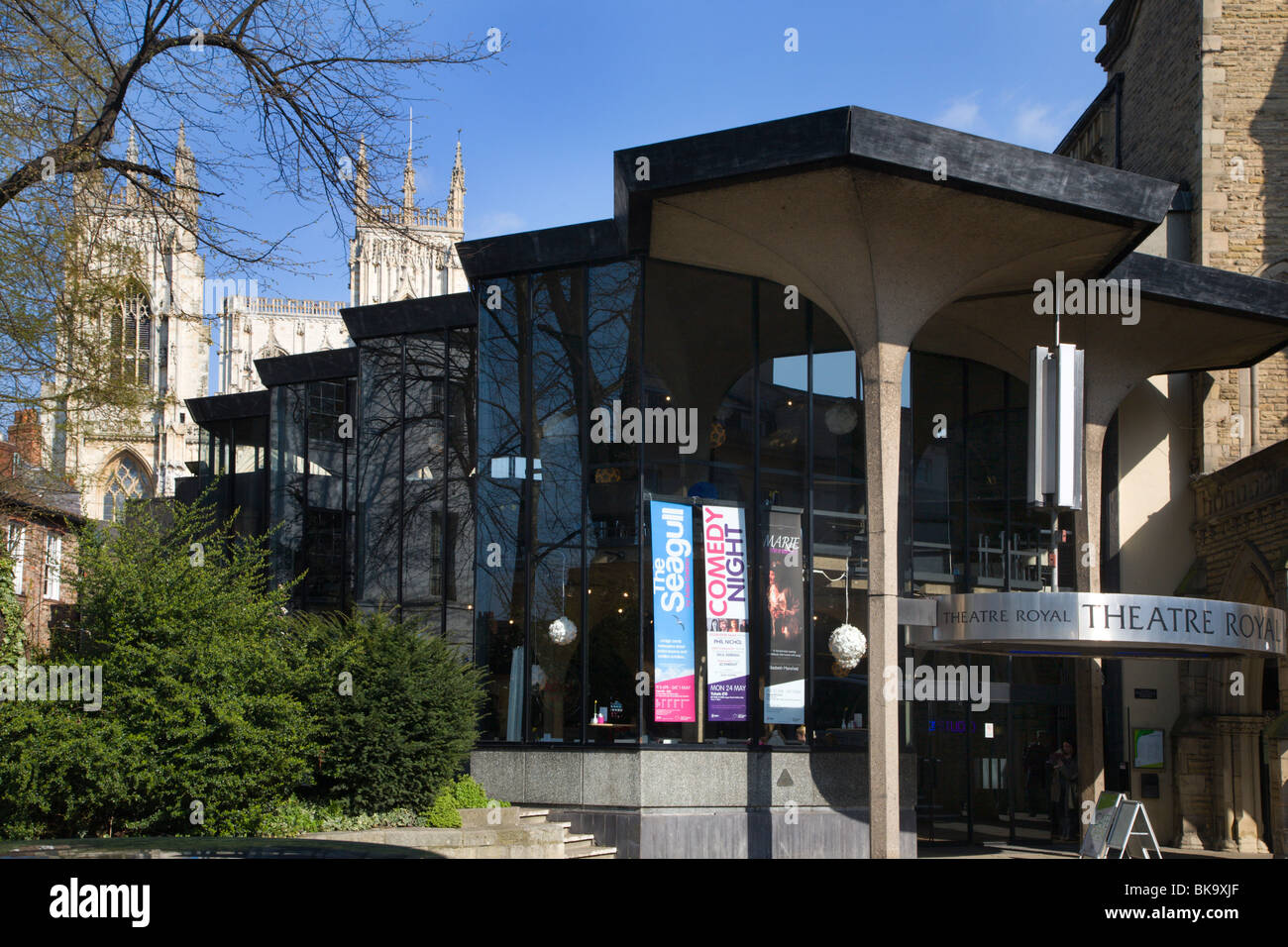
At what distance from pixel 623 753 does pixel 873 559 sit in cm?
445

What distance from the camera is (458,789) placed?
17109mm

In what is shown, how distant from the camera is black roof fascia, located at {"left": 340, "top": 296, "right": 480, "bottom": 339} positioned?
21406 mm

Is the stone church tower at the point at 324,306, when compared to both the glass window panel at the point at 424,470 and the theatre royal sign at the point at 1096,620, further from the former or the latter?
the theatre royal sign at the point at 1096,620

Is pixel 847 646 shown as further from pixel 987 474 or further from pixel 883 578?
pixel 987 474

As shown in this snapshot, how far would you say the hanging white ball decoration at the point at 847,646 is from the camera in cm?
1830

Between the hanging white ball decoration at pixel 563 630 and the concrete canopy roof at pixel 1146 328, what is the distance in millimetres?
8074

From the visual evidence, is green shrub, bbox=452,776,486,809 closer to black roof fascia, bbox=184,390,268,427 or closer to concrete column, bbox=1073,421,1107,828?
concrete column, bbox=1073,421,1107,828

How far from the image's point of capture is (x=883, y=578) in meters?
16.1

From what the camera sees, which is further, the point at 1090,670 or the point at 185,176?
the point at 1090,670

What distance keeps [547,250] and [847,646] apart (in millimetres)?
7517

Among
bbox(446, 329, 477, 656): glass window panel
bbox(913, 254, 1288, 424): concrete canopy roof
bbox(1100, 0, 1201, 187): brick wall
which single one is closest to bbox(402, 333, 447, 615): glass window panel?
bbox(446, 329, 477, 656): glass window panel

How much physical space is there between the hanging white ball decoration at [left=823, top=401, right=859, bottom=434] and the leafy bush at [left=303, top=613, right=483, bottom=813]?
6845 millimetres

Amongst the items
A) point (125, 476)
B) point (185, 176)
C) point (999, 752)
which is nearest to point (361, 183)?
point (185, 176)

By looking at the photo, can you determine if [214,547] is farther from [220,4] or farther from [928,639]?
[928,639]
